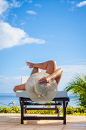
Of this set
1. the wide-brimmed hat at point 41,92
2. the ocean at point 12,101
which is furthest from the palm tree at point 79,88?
the wide-brimmed hat at point 41,92

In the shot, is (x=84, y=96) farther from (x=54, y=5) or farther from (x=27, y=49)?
(x=27, y=49)

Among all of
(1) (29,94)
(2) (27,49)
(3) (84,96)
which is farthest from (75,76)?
(2) (27,49)

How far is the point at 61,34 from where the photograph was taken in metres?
37.5

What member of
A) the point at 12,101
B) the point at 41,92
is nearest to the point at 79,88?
the point at 41,92

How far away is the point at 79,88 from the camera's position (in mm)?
7523

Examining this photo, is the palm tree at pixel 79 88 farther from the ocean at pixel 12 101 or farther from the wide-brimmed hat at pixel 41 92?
the wide-brimmed hat at pixel 41 92

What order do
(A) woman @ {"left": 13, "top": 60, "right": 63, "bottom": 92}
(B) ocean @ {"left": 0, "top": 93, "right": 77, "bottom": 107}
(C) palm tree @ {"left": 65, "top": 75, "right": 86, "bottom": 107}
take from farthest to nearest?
1. (C) palm tree @ {"left": 65, "top": 75, "right": 86, "bottom": 107}
2. (B) ocean @ {"left": 0, "top": 93, "right": 77, "bottom": 107}
3. (A) woman @ {"left": 13, "top": 60, "right": 63, "bottom": 92}

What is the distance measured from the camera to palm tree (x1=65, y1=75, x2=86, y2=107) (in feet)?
24.7

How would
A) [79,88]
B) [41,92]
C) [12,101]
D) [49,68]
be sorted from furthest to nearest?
[12,101], [79,88], [49,68], [41,92]

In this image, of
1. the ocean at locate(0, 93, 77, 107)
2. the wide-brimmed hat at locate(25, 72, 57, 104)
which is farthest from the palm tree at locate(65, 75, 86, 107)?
the wide-brimmed hat at locate(25, 72, 57, 104)

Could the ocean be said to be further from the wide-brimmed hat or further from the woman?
the wide-brimmed hat

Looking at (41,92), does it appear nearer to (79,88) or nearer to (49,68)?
(49,68)

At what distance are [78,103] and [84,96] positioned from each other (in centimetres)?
42

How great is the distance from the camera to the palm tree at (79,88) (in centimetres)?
752
